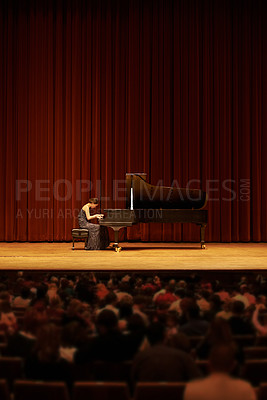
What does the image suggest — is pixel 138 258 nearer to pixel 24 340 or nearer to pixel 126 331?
pixel 126 331

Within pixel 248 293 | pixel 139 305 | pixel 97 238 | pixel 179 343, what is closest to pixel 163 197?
pixel 97 238

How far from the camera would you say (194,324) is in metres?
3.64

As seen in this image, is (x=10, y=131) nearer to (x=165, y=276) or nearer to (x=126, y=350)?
(x=165, y=276)

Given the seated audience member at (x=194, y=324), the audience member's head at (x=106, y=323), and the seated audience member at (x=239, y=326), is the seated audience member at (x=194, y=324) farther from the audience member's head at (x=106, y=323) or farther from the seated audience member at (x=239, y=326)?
the audience member's head at (x=106, y=323)

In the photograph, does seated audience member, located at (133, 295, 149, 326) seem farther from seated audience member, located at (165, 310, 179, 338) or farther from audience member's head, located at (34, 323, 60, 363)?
audience member's head, located at (34, 323, 60, 363)

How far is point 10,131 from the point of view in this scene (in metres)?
12.1

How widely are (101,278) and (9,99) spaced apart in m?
6.68

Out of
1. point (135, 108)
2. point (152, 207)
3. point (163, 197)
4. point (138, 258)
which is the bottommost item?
point (138, 258)

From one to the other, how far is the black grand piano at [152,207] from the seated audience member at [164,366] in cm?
661

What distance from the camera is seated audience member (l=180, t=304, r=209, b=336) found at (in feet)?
11.8

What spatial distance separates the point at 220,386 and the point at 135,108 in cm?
1031

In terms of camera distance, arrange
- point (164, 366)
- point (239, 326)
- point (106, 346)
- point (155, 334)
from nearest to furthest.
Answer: point (164, 366), point (106, 346), point (155, 334), point (239, 326)

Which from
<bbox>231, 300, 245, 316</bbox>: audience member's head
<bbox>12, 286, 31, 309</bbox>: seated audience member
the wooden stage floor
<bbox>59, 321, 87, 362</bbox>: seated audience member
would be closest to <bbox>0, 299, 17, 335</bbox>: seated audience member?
<bbox>59, 321, 87, 362</bbox>: seated audience member

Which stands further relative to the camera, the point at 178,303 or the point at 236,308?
the point at 178,303
